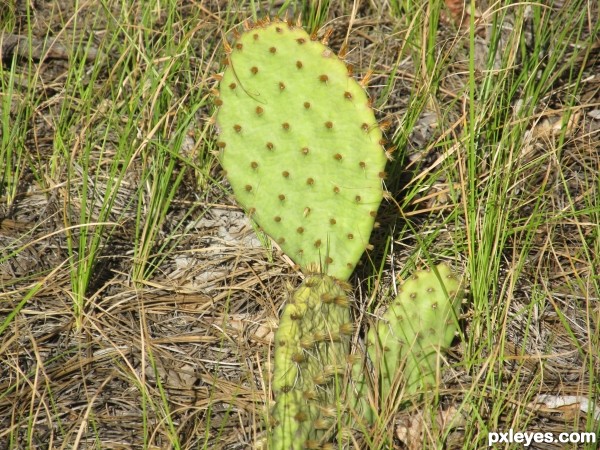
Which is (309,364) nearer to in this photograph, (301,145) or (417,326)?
(417,326)

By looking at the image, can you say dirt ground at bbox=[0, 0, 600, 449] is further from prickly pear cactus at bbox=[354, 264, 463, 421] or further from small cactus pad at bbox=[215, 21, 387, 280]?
small cactus pad at bbox=[215, 21, 387, 280]

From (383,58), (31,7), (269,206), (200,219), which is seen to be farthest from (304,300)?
(31,7)

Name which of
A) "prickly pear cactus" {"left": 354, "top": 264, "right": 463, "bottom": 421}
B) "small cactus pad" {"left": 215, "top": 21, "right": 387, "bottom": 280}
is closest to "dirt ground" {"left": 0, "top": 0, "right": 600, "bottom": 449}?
"prickly pear cactus" {"left": 354, "top": 264, "right": 463, "bottom": 421}

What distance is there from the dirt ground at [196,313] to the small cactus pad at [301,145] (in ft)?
0.60

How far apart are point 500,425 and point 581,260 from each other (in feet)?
1.56

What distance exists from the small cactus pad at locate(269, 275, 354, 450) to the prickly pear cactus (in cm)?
10

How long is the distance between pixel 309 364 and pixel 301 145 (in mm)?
479

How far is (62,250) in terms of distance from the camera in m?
2.05

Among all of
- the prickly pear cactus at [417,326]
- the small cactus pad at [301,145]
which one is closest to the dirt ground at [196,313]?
the prickly pear cactus at [417,326]

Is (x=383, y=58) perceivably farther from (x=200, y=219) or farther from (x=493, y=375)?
(x=493, y=375)

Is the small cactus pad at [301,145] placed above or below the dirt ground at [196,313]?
above

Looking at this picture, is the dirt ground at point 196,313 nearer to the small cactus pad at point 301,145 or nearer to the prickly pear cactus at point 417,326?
the prickly pear cactus at point 417,326

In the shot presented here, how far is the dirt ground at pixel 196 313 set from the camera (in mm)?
1672

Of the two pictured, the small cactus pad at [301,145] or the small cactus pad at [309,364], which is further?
the small cactus pad at [301,145]
